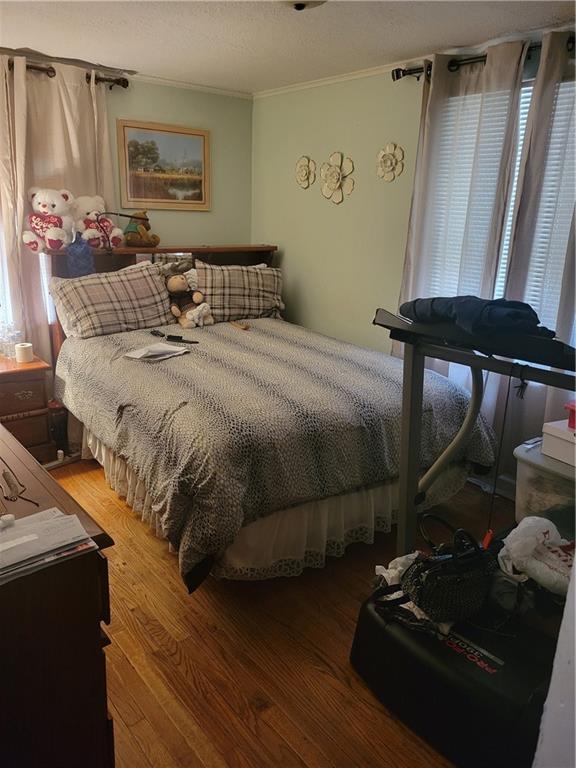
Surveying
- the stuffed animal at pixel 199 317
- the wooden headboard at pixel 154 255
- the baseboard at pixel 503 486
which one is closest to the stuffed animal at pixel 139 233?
the wooden headboard at pixel 154 255

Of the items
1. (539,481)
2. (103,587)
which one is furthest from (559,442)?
(103,587)

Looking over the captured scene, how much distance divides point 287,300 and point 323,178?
0.94 meters

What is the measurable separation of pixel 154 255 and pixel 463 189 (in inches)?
78.1

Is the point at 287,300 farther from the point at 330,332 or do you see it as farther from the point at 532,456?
the point at 532,456

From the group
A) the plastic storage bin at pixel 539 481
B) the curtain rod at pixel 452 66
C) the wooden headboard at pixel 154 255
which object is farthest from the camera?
the wooden headboard at pixel 154 255

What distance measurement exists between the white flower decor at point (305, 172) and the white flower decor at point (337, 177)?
0.09 meters

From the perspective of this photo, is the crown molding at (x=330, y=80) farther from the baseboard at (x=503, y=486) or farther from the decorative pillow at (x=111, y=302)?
the baseboard at (x=503, y=486)

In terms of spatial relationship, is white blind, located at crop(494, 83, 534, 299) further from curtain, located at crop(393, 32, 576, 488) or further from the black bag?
the black bag

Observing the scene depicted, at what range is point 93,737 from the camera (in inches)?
48.1

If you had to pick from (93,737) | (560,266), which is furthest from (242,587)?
(560,266)

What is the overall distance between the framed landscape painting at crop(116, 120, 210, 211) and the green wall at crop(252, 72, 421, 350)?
1.62ft

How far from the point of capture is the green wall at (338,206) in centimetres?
325

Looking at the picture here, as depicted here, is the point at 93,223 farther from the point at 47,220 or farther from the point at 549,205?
the point at 549,205

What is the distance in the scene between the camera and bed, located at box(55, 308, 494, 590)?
193 centimetres
